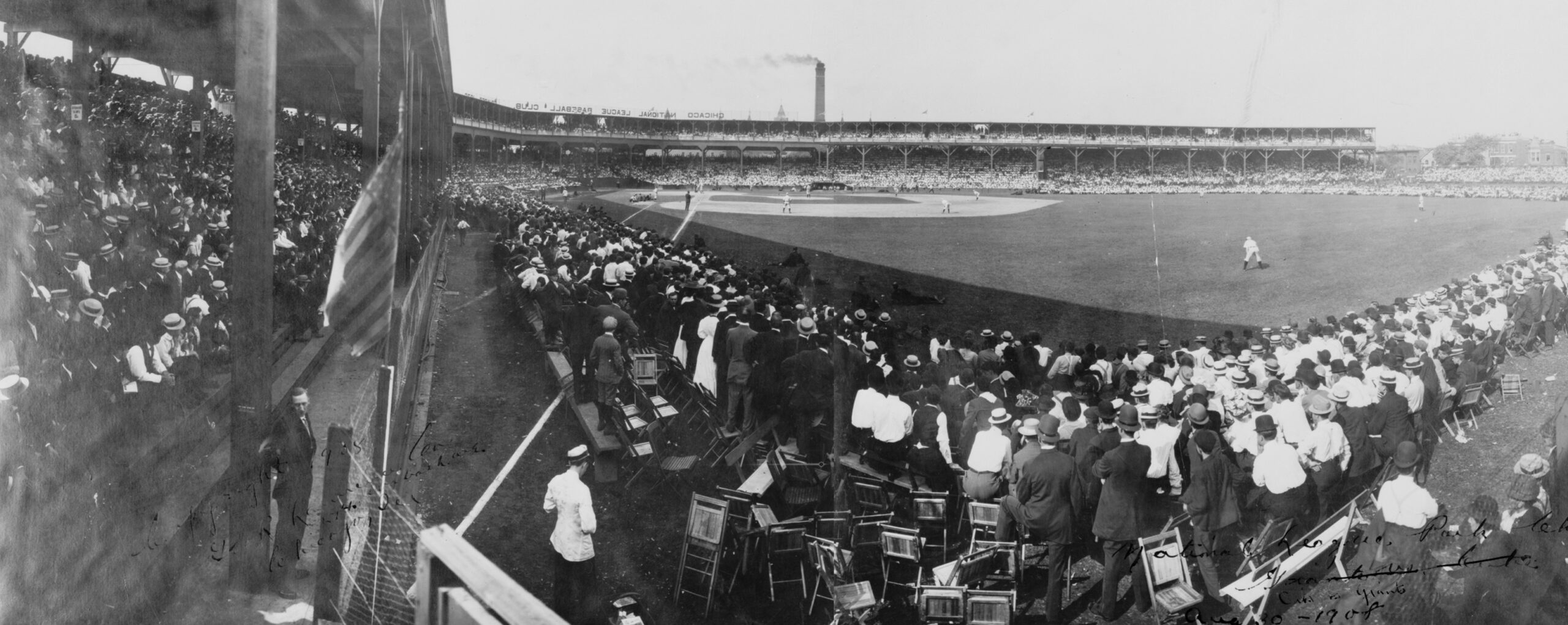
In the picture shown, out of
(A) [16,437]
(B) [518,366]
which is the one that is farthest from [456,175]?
(A) [16,437]

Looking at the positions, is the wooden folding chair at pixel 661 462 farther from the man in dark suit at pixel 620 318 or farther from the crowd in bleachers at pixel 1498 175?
the crowd in bleachers at pixel 1498 175

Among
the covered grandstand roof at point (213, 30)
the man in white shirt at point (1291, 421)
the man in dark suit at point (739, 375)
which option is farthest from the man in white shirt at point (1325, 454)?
the covered grandstand roof at point (213, 30)

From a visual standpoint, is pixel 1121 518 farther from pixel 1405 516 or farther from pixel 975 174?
pixel 975 174

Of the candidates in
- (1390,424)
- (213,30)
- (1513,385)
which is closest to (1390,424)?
(1390,424)

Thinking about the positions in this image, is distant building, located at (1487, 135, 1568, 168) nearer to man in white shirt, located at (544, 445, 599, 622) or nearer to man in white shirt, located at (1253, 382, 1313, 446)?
man in white shirt, located at (1253, 382, 1313, 446)

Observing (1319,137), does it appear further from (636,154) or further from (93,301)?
(93,301)
